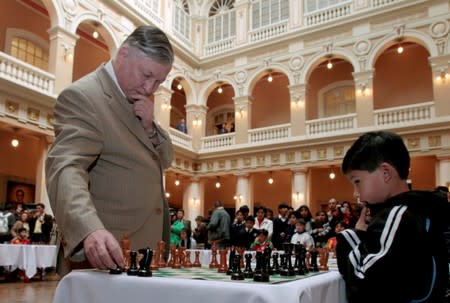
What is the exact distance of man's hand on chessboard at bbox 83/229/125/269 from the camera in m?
1.34

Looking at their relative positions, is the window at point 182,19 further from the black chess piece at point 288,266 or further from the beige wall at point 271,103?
the black chess piece at point 288,266

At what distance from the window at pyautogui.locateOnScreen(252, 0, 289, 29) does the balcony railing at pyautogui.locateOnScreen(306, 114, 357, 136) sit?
506 centimetres

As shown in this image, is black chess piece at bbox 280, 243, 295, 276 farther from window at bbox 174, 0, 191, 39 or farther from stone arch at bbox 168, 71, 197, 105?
window at bbox 174, 0, 191, 39

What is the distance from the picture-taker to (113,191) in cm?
178

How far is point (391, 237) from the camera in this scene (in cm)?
142

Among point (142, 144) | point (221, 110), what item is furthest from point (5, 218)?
point (221, 110)

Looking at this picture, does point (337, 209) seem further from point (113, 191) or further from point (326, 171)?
point (326, 171)

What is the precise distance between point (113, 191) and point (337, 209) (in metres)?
7.85

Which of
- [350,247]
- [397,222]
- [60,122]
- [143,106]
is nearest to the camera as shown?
[397,222]

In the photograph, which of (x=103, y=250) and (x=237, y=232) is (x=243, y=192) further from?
(x=103, y=250)

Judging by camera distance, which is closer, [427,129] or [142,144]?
[142,144]

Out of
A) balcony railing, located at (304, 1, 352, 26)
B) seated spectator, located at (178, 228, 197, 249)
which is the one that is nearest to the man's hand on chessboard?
seated spectator, located at (178, 228, 197, 249)

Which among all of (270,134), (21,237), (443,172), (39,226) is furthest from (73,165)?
(270,134)

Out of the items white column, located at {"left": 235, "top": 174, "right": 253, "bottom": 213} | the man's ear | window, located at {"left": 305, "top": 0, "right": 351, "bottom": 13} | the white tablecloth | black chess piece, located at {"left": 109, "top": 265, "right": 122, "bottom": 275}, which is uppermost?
window, located at {"left": 305, "top": 0, "right": 351, "bottom": 13}
